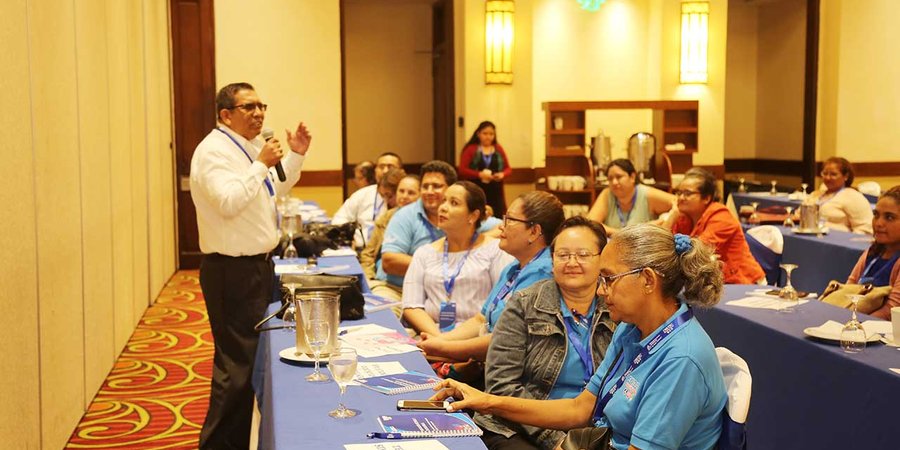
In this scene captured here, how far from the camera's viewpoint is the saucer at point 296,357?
307 cm

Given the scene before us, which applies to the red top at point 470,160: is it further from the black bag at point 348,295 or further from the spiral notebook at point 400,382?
the spiral notebook at point 400,382

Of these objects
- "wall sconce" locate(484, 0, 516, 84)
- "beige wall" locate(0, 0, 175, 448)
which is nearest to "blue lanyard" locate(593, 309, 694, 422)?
"beige wall" locate(0, 0, 175, 448)

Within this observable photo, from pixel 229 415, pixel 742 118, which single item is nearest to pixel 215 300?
pixel 229 415

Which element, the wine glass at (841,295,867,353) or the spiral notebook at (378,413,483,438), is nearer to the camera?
the spiral notebook at (378,413,483,438)

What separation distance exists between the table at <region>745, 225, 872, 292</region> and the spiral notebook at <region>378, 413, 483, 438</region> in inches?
180

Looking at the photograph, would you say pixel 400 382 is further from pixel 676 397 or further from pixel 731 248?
pixel 731 248

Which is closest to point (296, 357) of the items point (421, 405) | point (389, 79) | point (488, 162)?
point (421, 405)

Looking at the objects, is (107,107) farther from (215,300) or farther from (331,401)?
(331,401)

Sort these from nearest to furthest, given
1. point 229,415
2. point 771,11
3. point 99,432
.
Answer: point 229,415
point 99,432
point 771,11

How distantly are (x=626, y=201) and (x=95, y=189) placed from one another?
3.95 meters

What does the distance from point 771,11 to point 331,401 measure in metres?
15.7

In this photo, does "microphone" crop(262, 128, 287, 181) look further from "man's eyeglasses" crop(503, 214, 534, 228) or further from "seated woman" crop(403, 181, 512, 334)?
"man's eyeglasses" crop(503, 214, 534, 228)

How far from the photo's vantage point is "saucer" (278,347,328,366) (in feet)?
10.1

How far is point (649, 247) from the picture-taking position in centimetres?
246
